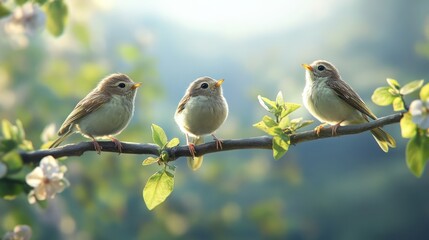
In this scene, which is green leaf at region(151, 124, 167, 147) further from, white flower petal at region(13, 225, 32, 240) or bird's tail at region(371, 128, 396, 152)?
bird's tail at region(371, 128, 396, 152)

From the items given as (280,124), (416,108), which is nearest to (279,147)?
(280,124)

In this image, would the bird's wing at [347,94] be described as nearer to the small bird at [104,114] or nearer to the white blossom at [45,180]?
the small bird at [104,114]

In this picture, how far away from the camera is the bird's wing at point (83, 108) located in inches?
32.9

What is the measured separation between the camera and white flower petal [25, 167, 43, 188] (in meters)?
0.54

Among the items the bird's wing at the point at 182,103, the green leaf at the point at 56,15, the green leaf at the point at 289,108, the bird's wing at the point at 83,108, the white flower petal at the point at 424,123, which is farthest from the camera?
the bird's wing at the point at 182,103

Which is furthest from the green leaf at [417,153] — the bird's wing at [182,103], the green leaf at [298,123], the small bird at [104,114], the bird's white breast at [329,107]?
the bird's wing at [182,103]

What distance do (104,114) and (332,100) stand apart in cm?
38

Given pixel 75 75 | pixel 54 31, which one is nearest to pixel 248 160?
pixel 75 75

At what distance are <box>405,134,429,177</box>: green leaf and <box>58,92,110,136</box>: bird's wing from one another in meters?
0.51

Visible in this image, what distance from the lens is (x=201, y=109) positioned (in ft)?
3.07

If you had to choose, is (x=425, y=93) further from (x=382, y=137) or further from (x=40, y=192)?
(x=40, y=192)

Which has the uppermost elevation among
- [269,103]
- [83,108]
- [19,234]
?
[83,108]

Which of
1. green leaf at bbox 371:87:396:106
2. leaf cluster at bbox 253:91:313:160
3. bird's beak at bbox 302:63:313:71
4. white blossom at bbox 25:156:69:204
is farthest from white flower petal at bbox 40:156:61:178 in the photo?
bird's beak at bbox 302:63:313:71

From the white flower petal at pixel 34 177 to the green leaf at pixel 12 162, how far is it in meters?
0.04
